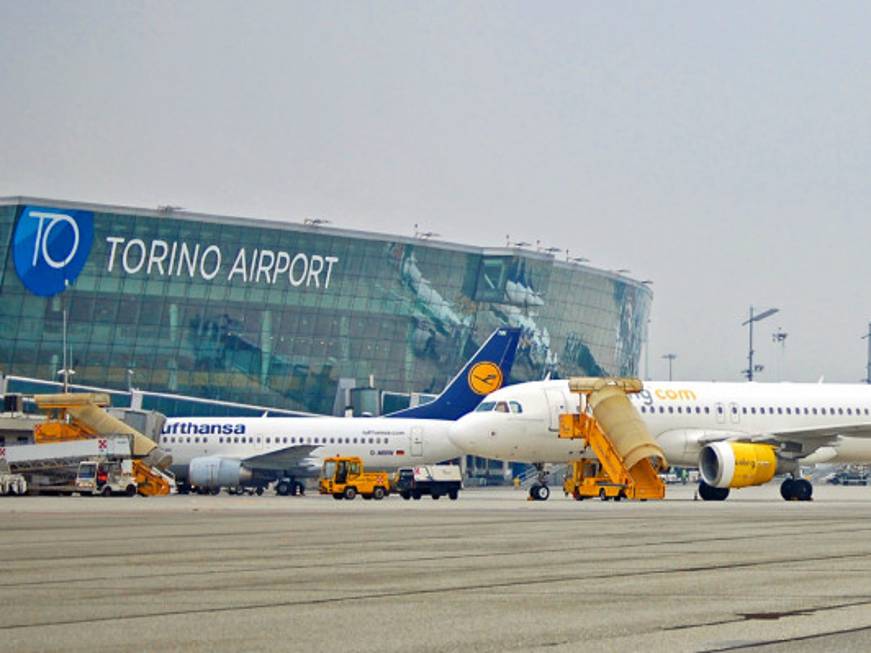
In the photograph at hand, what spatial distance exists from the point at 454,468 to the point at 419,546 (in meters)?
42.6

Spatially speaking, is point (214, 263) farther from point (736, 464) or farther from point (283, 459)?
point (736, 464)

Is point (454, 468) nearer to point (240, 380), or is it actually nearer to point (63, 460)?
point (63, 460)

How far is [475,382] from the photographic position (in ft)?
278

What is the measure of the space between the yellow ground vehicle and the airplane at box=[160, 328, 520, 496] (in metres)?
7.31

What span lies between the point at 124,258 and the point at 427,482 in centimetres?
5654

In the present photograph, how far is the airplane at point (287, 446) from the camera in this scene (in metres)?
78.1

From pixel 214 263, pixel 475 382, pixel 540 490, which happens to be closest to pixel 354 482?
pixel 540 490

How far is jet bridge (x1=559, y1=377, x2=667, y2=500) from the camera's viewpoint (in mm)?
57875

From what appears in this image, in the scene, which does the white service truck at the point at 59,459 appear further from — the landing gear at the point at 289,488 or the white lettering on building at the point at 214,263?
the white lettering on building at the point at 214,263

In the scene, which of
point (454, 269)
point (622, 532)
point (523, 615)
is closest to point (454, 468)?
point (622, 532)

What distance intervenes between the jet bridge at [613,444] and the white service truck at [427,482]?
795 centimetres

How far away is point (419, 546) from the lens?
88.0 ft

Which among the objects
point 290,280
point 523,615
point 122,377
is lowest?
point 523,615

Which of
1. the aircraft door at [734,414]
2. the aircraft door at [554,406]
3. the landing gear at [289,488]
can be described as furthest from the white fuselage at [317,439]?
the aircraft door at [734,414]
